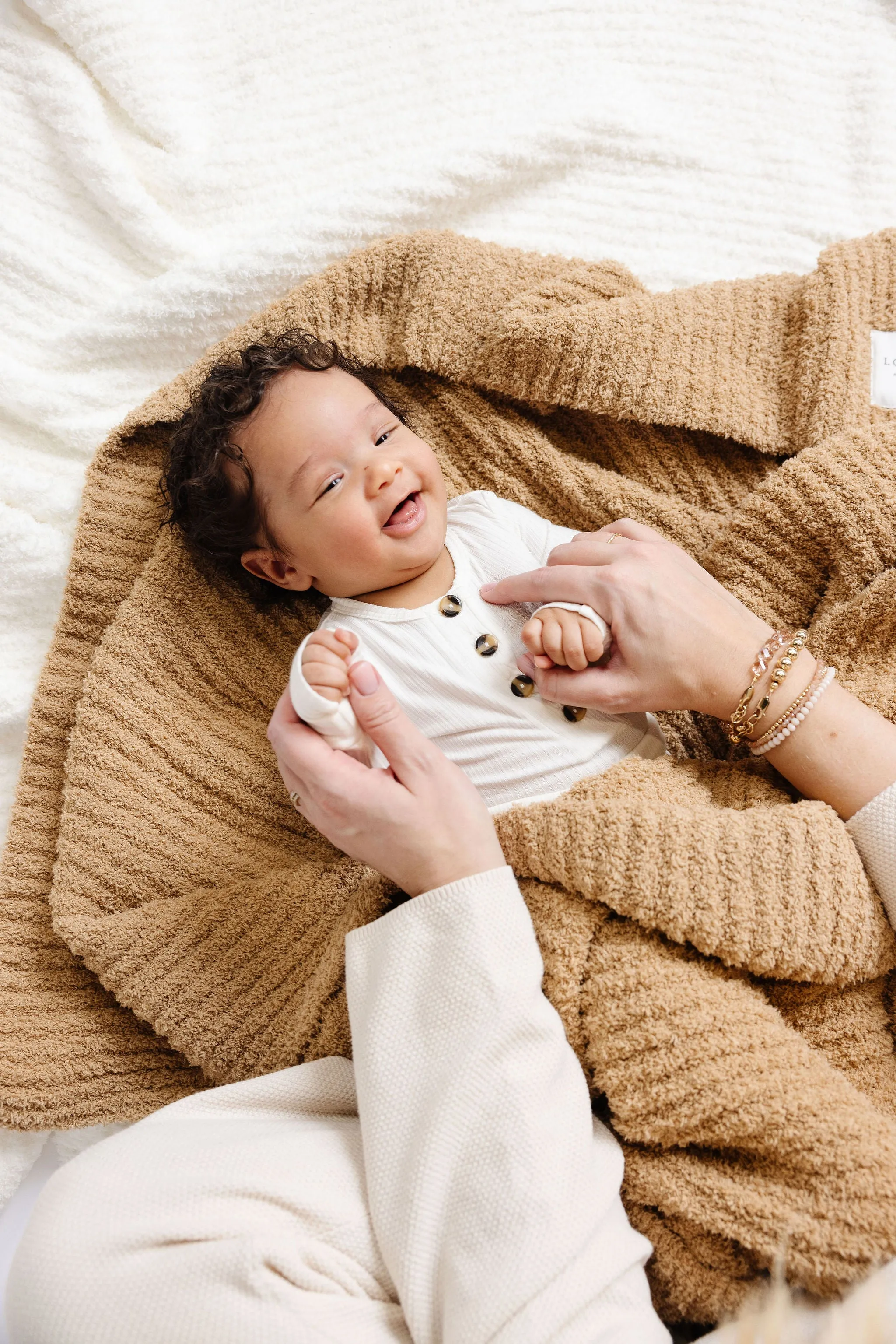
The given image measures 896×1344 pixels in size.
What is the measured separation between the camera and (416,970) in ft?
3.18

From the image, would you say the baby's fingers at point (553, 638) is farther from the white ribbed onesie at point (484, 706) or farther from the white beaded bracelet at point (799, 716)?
the white beaded bracelet at point (799, 716)

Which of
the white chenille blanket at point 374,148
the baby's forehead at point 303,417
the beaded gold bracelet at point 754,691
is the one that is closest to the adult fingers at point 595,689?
the beaded gold bracelet at point 754,691

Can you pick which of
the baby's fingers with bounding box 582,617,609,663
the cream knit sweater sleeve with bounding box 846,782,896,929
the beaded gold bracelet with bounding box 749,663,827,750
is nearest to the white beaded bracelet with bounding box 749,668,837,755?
the beaded gold bracelet with bounding box 749,663,827,750

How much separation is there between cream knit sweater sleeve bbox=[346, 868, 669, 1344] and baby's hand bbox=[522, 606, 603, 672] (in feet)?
0.99

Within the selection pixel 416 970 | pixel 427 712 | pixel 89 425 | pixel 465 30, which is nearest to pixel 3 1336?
pixel 416 970

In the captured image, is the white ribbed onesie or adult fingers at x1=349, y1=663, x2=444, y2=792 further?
the white ribbed onesie

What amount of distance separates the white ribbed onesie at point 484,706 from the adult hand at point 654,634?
0.19 feet

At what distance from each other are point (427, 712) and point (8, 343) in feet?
3.11

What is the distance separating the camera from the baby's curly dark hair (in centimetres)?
127

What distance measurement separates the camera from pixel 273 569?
4.38 feet

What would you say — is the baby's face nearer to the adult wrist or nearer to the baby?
the baby

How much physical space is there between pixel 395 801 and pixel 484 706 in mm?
308

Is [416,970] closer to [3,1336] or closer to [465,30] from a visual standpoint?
[3,1336]

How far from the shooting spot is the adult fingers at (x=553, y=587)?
1.17 metres
